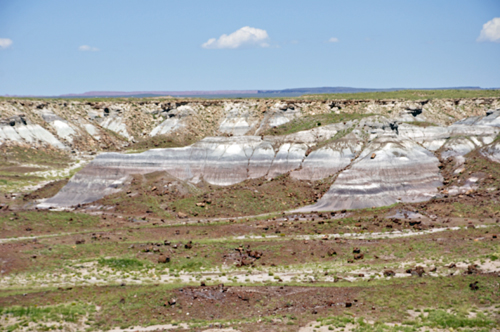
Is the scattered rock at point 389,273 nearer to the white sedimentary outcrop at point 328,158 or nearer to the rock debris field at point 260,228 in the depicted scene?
the rock debris field at point 260,228

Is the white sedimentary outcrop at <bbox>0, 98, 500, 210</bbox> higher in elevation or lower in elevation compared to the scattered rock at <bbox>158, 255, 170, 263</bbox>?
higher

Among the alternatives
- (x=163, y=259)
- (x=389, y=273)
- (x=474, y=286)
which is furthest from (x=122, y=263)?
(x=474, y=286)

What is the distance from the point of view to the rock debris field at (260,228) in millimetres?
33688

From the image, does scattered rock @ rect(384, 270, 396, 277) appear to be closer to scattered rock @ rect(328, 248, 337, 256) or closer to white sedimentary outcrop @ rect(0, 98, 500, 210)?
scattered rock @ rect(328, 248, 337, 256)

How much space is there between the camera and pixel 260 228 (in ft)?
189

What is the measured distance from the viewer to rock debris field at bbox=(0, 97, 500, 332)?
33688 mm

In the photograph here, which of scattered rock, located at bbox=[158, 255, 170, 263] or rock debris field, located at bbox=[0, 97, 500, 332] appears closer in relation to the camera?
rock debris field, located at bbox=[0, 97, 500, 332]

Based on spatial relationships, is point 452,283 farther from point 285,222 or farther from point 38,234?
point 38,234

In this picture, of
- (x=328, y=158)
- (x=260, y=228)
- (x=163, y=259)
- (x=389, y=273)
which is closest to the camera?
(x=389, y=273)

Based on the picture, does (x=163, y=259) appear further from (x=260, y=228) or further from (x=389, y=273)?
(x=389, y=273)

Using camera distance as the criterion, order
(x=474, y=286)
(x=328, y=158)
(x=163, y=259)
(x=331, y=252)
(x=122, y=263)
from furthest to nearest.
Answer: (x=328, y=158) < (x=331, y=252) < (x=163, y=259) < (x=122, y=263) < (x=474, y=286)

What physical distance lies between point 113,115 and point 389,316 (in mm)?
107470

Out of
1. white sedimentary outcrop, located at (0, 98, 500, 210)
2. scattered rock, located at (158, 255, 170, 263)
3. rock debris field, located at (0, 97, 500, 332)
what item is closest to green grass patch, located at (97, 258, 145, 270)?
rock debris field, located at (0, 97, 500, 332)

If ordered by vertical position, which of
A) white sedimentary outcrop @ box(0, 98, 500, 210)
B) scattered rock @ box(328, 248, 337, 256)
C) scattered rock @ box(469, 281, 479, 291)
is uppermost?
white sedimentary outcrop @ box(0, 98, 500, 210)
